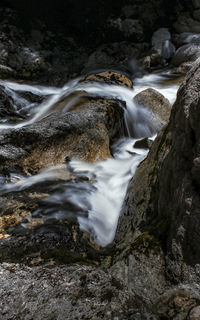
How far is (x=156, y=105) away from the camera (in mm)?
7898

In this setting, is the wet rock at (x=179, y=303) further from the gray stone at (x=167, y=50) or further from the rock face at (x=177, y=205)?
the gray stone at (x=167, y=50)

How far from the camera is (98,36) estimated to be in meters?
15.4

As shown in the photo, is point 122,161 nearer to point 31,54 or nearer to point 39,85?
point 39,85

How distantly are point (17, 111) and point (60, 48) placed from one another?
24.3 feet

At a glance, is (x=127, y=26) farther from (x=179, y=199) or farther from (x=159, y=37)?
(x=179, y=199)

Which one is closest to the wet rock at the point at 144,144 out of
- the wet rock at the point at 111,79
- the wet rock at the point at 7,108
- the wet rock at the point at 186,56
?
the wet rock at the point at 111,79

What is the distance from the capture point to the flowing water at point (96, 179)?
366 centimetres

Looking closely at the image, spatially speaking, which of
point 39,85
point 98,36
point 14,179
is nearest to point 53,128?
point 14,179

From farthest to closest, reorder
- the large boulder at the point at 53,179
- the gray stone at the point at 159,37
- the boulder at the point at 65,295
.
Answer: the gray stone at the point at 159,37
the large boulder at the point at 53,179
the boulder at the point at 65,295

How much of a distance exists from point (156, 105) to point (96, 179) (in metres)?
4.05

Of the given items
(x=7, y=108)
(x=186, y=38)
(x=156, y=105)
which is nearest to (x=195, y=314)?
(x=156, y=105)

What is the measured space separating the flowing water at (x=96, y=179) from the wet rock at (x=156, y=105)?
0.56 feet

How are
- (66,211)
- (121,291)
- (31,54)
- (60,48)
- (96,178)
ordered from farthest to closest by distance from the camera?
1. (60,48)
2. (31,54)
3. (96,178)
4. (66,211)
5. (121,291)

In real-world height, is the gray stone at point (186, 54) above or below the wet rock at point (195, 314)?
above
